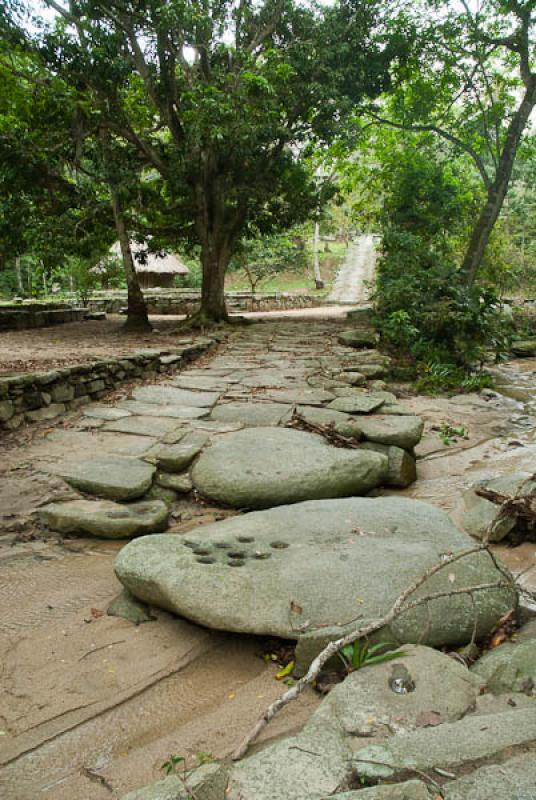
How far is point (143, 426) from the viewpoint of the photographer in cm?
421

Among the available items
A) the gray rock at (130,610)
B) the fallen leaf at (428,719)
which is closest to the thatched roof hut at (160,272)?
the gray rock at (130,610)

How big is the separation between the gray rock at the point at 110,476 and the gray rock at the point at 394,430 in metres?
1.64

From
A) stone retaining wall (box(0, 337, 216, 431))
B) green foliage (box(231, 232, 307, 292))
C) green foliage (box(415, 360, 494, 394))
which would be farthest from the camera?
green foliage (box(231, 232, 307, 292))

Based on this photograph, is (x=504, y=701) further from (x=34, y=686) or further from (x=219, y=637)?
(x=34, y=686)

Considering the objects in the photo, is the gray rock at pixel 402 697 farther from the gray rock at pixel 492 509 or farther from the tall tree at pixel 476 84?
the tall tree at pixel 476 84

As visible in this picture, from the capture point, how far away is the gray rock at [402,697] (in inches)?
51.9

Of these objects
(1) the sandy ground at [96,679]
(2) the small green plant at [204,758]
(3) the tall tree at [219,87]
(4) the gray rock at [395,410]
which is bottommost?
(1) the sandy ground at [96,679]

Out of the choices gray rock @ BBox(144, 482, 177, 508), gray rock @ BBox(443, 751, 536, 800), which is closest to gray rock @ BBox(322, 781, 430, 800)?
gray rock @ BBox(443, 751, 536, 800)

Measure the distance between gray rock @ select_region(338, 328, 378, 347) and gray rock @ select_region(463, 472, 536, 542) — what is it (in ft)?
17.3

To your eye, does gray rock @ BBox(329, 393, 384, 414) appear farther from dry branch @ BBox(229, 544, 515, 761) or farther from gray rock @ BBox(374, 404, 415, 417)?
dry branch @ BBox(229, 544, 515, 761)

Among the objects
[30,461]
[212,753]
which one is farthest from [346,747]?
[30,461]

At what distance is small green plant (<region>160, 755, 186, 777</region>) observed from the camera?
4.31 ft

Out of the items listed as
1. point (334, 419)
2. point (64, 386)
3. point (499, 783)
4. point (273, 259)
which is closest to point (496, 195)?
point (334, 419)

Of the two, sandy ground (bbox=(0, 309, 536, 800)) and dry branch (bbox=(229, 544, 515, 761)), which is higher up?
dry branch (bbox=(229, 544, 515, 761))
